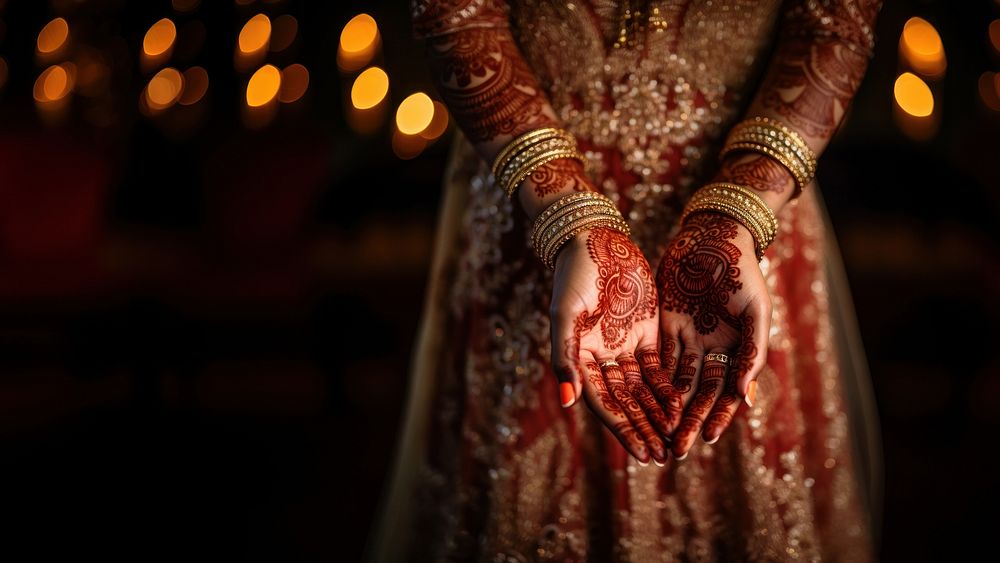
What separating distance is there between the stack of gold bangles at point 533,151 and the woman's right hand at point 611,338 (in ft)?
0.32

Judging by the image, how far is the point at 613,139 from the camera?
33.1 inches

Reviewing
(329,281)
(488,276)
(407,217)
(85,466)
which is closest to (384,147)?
(407,217)

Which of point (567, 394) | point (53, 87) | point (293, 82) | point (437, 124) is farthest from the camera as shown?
point (437, 124)

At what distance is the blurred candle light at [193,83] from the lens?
169 inches

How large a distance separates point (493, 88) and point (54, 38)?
3.19 meters

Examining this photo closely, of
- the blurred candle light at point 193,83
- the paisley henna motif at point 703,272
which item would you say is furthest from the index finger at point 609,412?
the blurred candle light at point 193,83

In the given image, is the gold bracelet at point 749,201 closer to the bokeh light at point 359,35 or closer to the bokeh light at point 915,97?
the bokeh light at point 915,97

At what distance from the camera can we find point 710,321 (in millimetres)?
684

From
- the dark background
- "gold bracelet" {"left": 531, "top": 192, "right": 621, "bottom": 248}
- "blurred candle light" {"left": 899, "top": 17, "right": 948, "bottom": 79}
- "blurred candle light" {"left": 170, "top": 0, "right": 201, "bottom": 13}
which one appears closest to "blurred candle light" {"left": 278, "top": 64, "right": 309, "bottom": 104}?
the dark background

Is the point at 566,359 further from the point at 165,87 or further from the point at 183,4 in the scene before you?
the point at 165,87

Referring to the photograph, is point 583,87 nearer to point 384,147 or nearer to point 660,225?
point 660,225

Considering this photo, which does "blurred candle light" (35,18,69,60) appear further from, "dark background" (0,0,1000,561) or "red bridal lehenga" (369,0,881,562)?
"red bridal lehenga" (369,0,881,562)

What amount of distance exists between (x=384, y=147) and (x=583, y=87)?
533cm

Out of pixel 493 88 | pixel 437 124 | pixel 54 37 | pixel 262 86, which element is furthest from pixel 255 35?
pixel 493 88
